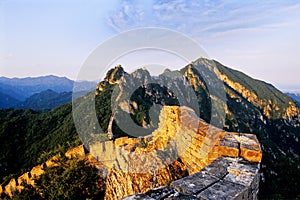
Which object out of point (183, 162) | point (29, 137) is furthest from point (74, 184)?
point (29, 137)

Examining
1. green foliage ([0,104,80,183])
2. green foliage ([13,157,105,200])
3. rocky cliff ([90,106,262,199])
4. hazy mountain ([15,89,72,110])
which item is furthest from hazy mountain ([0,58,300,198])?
hazy mountain ([15,89,72,110])

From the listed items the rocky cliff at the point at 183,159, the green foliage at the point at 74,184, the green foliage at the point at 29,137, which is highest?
the rocky cliff at the point at 183,159

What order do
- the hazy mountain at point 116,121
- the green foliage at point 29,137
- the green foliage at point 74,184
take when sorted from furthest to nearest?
the green foliage at point 29,137, the hazy mountain at point 116,121, the green foliage at point 74,184

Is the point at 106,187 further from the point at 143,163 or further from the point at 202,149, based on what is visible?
the point at 202,149

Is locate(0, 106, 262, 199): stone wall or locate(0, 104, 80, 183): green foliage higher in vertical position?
locate(0, 106, 262, 199): stone wall

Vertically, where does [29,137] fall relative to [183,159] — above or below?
below

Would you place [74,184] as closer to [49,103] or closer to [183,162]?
[183,162]

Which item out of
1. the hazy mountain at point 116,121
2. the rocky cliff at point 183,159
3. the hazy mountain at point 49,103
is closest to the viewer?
the rocky cliff at point 183,159

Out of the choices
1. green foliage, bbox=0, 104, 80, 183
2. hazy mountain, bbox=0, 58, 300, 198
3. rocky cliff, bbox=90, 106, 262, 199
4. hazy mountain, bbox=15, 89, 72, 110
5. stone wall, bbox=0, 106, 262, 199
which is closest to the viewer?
stone wall, bbox=0, 106, 262, 199

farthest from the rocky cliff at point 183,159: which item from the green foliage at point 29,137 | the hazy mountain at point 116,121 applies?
the green foliage at point 29,137

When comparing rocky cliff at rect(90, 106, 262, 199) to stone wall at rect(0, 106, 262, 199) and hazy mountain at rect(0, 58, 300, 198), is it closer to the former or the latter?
stone wall at rect(0, 106, 262, 199)

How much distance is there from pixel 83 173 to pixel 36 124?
4543 cm

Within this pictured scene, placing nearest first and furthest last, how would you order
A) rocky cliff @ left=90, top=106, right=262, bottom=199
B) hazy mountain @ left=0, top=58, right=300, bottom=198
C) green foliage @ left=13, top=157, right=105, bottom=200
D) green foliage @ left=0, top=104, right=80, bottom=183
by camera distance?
rocky cliff @ left=90, top=106, right=262, bottom=199
green foliage @ left=13, top=157, right=105, bottom=200
hazy mountain @ left=0, top=58, right=300, bottom=198
green foliage @ left=0, top=104, right=80, bottom=183

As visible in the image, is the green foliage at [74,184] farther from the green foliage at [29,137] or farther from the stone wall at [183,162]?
the green foliage at [29,137]
